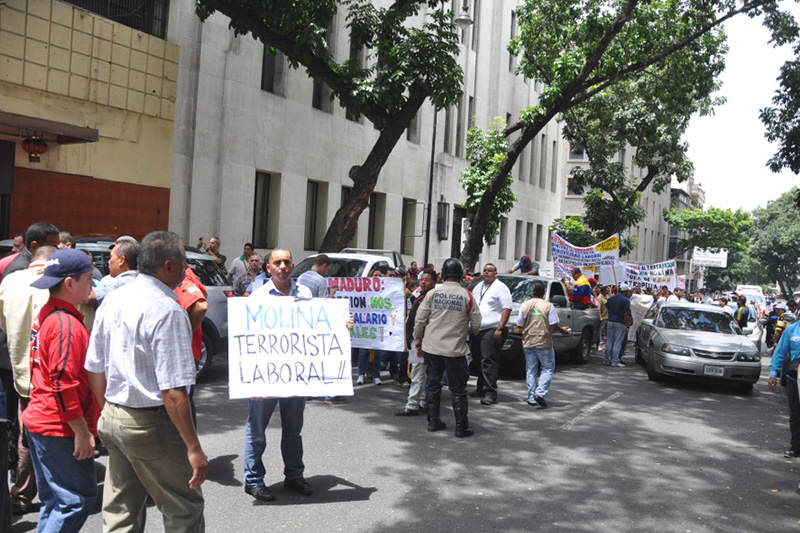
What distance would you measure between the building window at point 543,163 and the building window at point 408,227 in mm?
14405

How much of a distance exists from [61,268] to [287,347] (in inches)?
82.4

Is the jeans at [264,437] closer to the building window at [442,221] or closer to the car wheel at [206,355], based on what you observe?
the car wheel at [206,355]

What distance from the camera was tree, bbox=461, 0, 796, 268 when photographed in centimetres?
1689

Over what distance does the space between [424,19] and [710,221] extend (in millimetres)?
46710

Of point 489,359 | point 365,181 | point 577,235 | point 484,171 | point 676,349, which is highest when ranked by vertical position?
point 484,171

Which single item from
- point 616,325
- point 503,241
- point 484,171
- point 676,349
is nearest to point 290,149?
point 484,171

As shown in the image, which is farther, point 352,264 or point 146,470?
point 352,264

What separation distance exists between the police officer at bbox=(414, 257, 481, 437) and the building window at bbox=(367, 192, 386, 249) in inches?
670

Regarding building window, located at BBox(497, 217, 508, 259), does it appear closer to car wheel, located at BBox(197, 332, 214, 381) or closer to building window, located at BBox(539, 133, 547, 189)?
building window, located at BBox(539, 133, 547, 189)

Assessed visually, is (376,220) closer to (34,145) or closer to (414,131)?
(414,131)

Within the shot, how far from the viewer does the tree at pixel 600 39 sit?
16.9 meters

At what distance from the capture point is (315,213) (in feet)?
74.1

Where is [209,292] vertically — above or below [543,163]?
below

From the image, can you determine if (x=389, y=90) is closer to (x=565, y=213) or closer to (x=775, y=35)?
(x=775, y=35)
